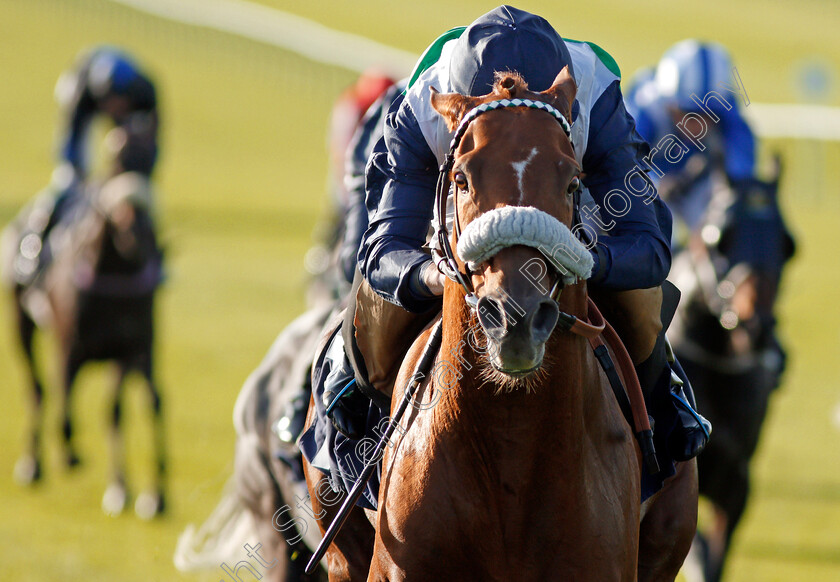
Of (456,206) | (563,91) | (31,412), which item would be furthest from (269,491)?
(31,412)

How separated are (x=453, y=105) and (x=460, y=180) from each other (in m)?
0.22

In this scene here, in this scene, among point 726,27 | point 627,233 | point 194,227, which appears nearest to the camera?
point 627,233

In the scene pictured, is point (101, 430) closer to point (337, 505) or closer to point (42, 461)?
point (42, 461)

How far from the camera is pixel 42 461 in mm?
9305

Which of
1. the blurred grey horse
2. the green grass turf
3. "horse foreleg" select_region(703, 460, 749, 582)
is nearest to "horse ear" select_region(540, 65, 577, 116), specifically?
the blurred grey horse

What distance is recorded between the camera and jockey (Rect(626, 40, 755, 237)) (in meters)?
6.60

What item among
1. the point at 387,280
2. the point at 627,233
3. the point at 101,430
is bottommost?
the point at 101,430

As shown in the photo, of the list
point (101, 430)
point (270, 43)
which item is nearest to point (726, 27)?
point (270, 43)

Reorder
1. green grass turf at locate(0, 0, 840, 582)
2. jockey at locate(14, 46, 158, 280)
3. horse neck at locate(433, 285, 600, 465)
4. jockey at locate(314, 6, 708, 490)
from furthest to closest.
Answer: jockey at locate(14, 46, 158, 280)
green grass turf at locate(0, 0, 840, 582)
jockey at locate(314, 6, 708, 490)
horse neck at locate(433, 285, 600, 465)

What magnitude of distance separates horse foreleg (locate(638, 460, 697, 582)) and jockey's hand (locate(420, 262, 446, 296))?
3.62 ft

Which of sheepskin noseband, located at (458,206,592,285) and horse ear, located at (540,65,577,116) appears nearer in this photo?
sheepskin noseband, located at (458,206,592,285)

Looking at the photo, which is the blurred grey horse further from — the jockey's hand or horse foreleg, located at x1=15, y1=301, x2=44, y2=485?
horse foreleg, located at x1=15, y1=301, x2=44, y2=485

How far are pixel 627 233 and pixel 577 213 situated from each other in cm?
28

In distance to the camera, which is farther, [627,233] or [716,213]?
[716,213]
